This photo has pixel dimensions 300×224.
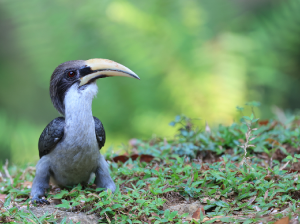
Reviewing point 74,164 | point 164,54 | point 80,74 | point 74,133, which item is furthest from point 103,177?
point 164,54

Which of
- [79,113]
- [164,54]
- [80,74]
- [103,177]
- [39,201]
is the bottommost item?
[39,201]

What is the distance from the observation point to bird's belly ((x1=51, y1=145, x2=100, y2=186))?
316 centimetres

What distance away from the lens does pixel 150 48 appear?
7.01 m

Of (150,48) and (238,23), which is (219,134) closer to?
(150,48)

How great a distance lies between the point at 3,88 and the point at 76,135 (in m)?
6.45

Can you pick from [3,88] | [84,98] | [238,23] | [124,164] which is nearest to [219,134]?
[124,164]

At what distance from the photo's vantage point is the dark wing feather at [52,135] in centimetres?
317

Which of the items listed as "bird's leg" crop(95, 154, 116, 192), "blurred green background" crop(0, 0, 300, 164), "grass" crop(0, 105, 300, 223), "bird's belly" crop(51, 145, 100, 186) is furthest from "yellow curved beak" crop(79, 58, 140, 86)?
"blurred green background" crop(0, 0, 300, 164)

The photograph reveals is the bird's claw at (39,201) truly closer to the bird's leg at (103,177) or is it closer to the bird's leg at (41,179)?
the bird's leg at (41,179)

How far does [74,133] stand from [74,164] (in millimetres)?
295

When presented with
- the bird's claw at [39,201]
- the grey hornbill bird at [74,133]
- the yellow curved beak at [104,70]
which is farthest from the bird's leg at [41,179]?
the yellow curved beak at [104,70]

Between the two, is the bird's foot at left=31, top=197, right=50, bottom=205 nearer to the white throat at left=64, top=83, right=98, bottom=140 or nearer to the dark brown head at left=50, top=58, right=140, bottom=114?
the white throat at left=64, top=83, right=98, bottom=140

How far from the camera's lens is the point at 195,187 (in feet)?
10.2

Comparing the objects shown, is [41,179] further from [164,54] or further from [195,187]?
[164,54]
